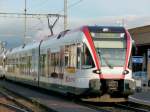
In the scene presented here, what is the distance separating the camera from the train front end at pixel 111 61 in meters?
23.4

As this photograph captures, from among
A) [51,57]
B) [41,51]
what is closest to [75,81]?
[51,57]

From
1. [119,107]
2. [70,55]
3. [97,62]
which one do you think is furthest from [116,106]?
[70,55]

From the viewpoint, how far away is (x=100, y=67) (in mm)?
23312

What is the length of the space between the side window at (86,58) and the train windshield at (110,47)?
446 millimetres

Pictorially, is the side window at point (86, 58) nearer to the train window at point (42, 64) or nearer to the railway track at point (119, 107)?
the railway track at point (119, 107)

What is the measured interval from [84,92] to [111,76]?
1.33 metres

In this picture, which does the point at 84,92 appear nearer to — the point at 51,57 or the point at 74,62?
the point at 74,62

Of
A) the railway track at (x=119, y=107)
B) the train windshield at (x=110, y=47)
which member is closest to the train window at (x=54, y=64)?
the railway track at (x=119, y=107)

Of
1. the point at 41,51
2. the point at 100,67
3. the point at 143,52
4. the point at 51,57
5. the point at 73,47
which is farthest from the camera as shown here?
the point at 143,52

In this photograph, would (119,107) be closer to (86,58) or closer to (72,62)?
(86,58)

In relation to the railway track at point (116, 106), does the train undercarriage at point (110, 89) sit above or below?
above

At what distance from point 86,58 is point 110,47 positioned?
1262 mm

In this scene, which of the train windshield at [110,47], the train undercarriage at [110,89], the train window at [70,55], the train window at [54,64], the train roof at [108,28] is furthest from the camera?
the train window at [54,64]

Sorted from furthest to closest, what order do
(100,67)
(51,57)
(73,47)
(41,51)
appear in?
(41,51) < (51,57) < (73,47) < (100,67)
